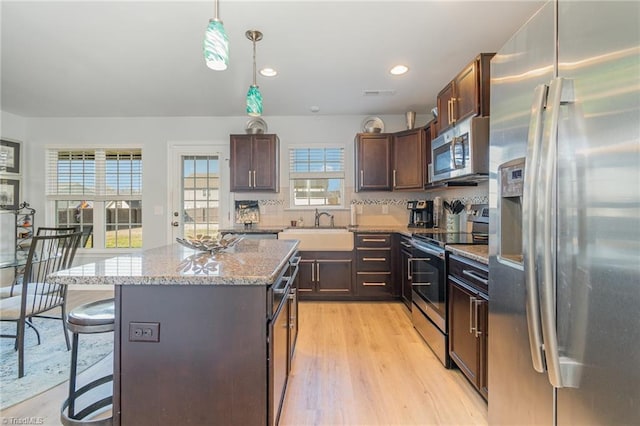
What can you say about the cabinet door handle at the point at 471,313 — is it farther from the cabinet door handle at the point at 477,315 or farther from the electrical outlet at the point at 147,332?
the electrical outlet at the point at 147,332

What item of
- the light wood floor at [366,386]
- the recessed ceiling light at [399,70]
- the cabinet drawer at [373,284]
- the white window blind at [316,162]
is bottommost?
the light wood floor at [366,386]

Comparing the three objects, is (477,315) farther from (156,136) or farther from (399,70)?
(156,136)

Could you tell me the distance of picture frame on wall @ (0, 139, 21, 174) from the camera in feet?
13.2

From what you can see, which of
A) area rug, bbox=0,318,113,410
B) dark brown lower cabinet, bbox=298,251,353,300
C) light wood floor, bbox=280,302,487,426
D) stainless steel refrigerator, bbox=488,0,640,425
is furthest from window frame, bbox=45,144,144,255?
stainless steel refrigerator, bbox=488,0,640,425

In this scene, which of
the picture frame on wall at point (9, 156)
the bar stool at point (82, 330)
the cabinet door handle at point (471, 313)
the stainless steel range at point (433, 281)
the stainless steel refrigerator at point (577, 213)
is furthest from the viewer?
the picture frame on wall at point (9, 156)

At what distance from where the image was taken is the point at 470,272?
1.79m

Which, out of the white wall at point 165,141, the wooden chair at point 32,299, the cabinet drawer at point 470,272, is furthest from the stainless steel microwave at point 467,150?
the wooden chair at point 32,299

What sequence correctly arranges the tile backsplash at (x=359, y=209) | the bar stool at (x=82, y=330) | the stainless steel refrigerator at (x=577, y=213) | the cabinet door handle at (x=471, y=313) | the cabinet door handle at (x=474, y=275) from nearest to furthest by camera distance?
the stainless steel refrigerator at (x=577, y=213)
the bar stool at (x=82, y=330)
the cabinet door handle at (x=474, y=275)
the cabinet door handle at (x=471, y=313)
the tile backsplash at (x=359, y=209)

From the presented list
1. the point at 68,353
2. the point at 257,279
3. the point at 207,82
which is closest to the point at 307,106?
the point at 207,82

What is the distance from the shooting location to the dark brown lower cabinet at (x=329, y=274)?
3.63m

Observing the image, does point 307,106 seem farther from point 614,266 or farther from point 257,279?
point 614,266

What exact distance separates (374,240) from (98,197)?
3965 millimetres

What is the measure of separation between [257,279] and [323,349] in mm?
1541

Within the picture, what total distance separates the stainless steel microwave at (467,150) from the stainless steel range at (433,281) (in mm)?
520
